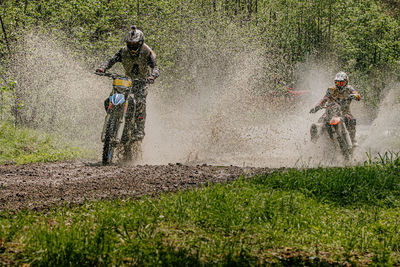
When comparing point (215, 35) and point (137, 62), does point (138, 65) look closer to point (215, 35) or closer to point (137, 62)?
point (137, 62)

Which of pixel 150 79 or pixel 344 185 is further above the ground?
pixel 150 79

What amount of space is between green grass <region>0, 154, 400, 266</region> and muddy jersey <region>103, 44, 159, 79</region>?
4.39 metres

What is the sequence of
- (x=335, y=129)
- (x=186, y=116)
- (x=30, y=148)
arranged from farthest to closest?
(x=186, y=116), (x=30, y=148), (x=335, y=129)

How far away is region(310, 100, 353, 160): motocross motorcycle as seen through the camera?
1051 cm

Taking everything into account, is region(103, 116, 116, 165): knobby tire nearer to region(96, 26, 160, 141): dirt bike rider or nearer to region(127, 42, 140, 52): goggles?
region(96, 26, 160, 141): dirt bike rider

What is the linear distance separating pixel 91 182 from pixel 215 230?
2831mm

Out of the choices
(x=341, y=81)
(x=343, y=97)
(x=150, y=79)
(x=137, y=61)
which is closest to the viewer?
(x=150, y=79)

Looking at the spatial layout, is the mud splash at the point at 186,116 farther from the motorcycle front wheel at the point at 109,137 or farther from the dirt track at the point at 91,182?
the dirt track at the point at 91,182

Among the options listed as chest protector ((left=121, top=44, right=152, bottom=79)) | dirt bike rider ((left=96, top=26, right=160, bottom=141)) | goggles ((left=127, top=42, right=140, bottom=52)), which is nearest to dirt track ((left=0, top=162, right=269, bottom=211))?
dirt bike rider ((left=96, top=26, right=160, bottom=141))

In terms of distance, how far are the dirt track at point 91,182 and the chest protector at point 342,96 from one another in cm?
458

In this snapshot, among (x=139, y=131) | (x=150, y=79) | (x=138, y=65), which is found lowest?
(x=139, y=131)

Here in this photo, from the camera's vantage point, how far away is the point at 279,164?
969 centimetres

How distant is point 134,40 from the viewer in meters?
9.13

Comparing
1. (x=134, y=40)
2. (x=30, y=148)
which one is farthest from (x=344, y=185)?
(x=30, y=148)
